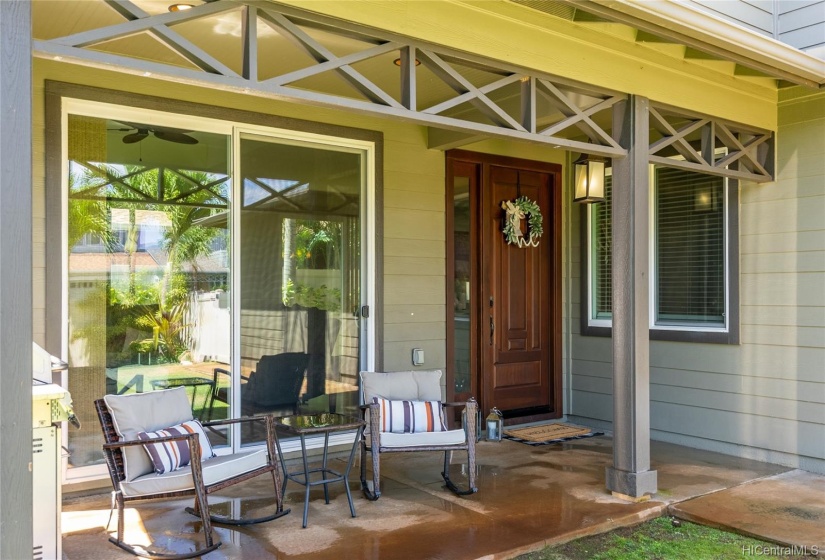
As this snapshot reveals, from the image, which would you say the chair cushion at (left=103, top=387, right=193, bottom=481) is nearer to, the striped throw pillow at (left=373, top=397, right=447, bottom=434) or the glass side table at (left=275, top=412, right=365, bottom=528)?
the glass side table at (left=275, top=412, right=365, bottom=528)

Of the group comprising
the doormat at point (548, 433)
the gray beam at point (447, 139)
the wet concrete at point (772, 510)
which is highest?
the gray beam at point (447, 139)

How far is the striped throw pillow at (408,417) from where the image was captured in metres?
4.27

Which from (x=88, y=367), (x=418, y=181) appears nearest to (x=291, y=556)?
(x=88, y=367)

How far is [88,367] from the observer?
4141 mm

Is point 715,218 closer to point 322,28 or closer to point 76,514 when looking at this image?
point 322,28

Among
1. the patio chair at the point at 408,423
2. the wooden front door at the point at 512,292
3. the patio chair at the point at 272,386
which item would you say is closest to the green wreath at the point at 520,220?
the wooden front door at the point at 512,292

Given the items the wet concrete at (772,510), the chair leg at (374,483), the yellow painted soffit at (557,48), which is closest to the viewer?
the yellow painted soffit at (557,48)

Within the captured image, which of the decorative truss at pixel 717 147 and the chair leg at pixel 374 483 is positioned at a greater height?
the decorative truss at pixel 717 147

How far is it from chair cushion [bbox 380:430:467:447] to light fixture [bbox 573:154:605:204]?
7.88 feet

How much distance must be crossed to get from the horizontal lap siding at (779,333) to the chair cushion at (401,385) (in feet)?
7.56

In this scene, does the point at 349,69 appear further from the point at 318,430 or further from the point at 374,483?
the point at 374,483

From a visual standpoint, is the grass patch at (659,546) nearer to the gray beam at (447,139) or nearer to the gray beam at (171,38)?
the gray beam at (171,38)

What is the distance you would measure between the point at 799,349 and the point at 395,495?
9.98 ft

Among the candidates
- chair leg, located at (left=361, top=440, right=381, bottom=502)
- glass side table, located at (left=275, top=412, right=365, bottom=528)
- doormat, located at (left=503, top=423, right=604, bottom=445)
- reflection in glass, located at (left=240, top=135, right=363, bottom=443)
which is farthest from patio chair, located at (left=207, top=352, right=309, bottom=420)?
doormat, located at (left=503, top=423, right=604, bottom=445)
